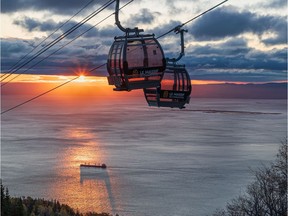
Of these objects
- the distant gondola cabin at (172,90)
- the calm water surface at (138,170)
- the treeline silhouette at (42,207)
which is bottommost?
the treeline silhouette at (42,207)

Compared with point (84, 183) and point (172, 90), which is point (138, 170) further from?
point (172, 90)

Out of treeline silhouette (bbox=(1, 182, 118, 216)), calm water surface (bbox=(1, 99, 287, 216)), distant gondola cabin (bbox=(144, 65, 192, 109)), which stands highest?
distant gondola cabin (bbox=(144, 65, 192, 109))

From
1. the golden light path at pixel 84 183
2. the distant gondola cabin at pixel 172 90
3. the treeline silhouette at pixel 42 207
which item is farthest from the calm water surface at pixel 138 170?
the distant gondola cabin at pixel 172 90

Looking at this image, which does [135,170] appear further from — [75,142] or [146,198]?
[75,142]

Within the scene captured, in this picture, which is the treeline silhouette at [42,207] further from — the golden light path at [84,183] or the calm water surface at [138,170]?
the calm water surface at [138,170]

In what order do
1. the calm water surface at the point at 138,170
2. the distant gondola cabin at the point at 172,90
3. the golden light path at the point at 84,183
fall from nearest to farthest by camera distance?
the distant gondola cabin at the point at 172,90 < the calm water surface at the point at 138,170 < the golden light path at the point at 84,183

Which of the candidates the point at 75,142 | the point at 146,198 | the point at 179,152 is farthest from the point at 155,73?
the point at 75,142

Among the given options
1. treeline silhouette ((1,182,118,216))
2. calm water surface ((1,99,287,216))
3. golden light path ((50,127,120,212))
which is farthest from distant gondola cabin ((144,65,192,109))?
golden light path ((50,127,120,212))

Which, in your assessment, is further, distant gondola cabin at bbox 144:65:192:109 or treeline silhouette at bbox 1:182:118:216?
treeline silhouette at bbox 1:182:118:216

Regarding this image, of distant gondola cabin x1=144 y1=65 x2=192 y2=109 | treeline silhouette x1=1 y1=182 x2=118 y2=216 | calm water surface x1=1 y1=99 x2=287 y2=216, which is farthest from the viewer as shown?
calm water surface x1=1 y1=99 x2=287 y2=216

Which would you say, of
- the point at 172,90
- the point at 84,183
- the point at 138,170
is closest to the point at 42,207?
the point at 84,183

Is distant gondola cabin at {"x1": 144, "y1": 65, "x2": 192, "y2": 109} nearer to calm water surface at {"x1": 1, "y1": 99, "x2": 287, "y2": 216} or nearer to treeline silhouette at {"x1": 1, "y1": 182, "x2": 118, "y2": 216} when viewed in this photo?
treeline silhouette at {"x1": 1, "y1": 182, "x2": 118, "y2": 216}

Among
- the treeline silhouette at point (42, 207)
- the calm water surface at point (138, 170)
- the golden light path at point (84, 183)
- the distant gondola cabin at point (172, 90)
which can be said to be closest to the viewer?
the distant gondola cabin at point (172, 90)
